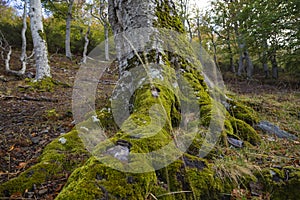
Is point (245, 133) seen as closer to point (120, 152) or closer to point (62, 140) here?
point (120, 152)

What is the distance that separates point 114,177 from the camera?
134 cm

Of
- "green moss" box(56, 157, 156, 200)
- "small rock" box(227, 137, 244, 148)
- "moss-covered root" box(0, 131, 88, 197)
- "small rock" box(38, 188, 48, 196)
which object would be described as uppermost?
"green moss" box(56, 157, 156, 200)

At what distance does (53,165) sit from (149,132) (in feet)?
3.37

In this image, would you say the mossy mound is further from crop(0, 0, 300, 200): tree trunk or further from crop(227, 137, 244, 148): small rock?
crop(227, 137, 244, 148): small rock

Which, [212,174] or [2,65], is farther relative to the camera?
[2,65]

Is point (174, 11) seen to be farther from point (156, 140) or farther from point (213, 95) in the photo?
point (156, 140)

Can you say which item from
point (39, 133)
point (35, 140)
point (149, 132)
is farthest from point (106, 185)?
point (39, 133)

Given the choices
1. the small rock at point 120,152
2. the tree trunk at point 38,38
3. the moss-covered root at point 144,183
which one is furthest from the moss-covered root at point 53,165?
the tree trunk at point 38,38

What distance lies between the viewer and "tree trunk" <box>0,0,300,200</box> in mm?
1389

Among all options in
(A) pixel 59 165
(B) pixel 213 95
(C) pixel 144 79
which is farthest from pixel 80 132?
(B) pixel 213 95

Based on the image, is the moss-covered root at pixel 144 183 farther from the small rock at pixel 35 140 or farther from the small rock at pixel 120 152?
the small rock at pixel 35 140

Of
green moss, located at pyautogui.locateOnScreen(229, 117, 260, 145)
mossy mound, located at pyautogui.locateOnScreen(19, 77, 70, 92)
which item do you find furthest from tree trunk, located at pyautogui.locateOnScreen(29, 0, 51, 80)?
green moss, located at pyautogui.locateOnScreen(229, 117, 260, 145)

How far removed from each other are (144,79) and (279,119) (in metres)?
3.00

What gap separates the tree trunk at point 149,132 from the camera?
54.7 inches
